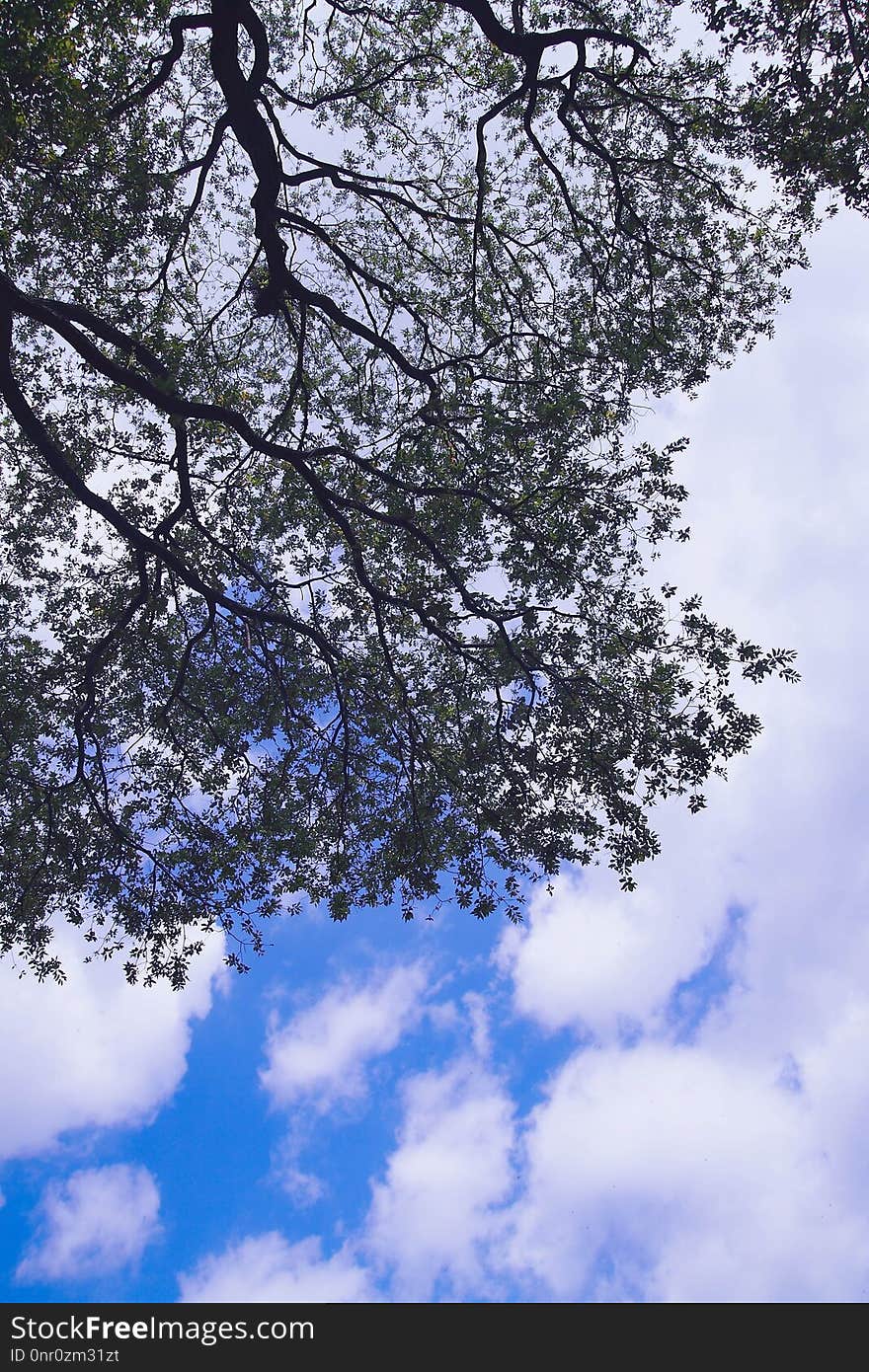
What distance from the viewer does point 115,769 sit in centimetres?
1196

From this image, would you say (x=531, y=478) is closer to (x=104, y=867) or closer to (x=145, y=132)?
(x=145, y=132)

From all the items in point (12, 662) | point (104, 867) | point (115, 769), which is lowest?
point (104, 867)

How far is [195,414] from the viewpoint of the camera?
922 centimetres

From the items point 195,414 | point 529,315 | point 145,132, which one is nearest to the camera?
point 195,414

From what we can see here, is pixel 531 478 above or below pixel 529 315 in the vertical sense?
below

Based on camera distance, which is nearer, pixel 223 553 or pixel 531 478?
pixel 531 478

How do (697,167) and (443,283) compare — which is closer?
(697,167)

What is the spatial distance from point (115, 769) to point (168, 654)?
5.82 ft

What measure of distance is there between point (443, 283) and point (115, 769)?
8435mm

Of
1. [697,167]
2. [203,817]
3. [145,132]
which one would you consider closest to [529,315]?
[697,167]
